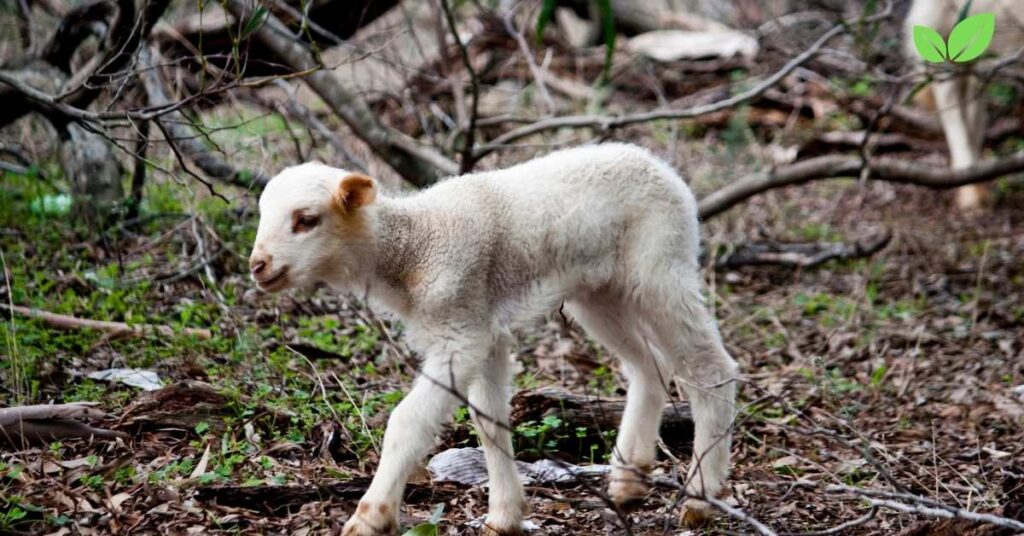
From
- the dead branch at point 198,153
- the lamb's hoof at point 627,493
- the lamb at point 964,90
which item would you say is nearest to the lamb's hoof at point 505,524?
the lamb's hoof at point 627,493

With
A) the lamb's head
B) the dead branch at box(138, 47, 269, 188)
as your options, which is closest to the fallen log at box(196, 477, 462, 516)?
the lamb's head

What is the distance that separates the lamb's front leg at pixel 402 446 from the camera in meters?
3.59

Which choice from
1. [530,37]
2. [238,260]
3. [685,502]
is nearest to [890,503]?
[685,502]

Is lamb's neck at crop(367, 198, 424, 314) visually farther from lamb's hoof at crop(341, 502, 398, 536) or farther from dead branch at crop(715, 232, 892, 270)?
dead branch at crop(715, 232, 892, 270)

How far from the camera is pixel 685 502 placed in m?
4.16

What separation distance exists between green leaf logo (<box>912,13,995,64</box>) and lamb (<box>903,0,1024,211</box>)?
759 centimetres

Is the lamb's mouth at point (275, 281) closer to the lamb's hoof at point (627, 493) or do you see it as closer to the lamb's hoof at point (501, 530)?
the lamb's hoof at point (501, 530)

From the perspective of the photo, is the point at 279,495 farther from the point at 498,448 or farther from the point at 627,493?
the point at 627,493

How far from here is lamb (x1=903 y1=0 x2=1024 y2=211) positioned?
32.0 feet

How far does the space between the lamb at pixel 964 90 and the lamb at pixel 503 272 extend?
6.44m

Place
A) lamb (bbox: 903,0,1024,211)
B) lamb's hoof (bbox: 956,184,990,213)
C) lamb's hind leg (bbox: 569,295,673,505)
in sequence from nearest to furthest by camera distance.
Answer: lamb's hind leg (bbox: 569,295,673,505) → lamb (bbox: 903,0,1024,211) → lamb's hoof (bbox: 956,184,990,213)

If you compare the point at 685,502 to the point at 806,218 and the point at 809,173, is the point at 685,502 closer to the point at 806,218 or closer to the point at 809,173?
the point at 809,173

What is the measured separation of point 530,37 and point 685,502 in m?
8.15

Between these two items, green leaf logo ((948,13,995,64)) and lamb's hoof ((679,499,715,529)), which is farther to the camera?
lamb's hoof ((679,499,715,529))
